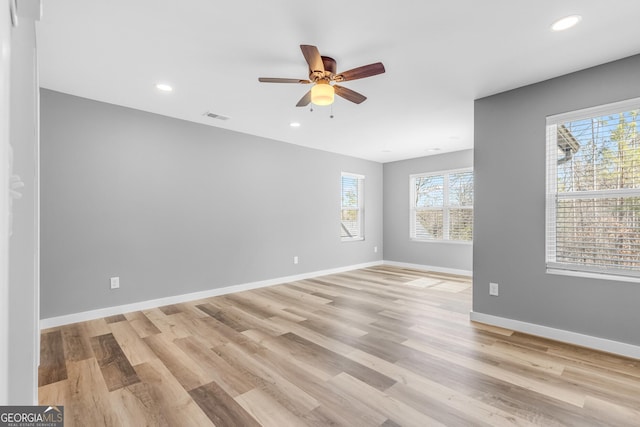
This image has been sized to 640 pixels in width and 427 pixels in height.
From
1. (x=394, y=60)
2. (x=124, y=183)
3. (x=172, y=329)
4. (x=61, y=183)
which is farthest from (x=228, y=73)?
(x=172, y=329)

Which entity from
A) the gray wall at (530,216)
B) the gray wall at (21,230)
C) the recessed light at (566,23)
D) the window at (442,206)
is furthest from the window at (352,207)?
the gray wall at (21,230)

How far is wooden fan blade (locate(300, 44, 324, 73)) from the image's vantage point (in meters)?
1.93

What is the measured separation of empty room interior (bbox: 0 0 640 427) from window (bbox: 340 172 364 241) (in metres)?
1.69

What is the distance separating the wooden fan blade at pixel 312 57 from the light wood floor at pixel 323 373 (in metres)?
2.29

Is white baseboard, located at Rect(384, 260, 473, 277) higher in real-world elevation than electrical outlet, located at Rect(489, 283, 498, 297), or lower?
lower

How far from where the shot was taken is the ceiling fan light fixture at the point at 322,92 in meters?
2.32

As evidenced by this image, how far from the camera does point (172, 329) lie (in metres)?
2.96

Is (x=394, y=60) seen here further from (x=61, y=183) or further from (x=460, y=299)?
(x=61, y=183)

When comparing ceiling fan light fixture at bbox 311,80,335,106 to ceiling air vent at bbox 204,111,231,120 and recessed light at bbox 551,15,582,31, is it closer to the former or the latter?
recessed light at bbox 551,15,582,31

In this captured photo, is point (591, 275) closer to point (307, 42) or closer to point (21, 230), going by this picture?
point (307, 42)

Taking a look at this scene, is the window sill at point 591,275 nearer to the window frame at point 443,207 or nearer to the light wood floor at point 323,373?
the light wood floor at point 323,373

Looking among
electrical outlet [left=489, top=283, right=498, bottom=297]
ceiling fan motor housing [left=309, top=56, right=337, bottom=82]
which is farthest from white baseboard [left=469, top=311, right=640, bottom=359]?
ceiling fan motor housing [left=309, top=56, right=337, bottom=82]

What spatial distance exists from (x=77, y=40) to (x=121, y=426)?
269 cm

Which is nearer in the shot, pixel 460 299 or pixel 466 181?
pixel 460 299
